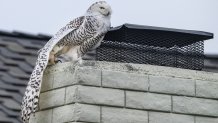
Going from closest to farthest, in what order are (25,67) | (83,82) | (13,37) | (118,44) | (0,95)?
(83,82), (118,44), (0,95), (25,67), (13,37)

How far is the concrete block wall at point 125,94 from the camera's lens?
22.1ft

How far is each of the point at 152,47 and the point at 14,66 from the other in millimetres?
2980

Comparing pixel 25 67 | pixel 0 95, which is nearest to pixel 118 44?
pixel 0 95

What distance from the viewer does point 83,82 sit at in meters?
6.77

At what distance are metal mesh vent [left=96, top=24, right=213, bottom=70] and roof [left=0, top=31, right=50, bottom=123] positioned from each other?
1.87m

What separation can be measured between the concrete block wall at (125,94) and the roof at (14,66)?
177cm

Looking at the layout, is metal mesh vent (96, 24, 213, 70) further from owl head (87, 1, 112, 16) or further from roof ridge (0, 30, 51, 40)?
roof ridge (0, 30, 51, 40)

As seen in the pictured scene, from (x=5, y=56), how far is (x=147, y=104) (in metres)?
3.54

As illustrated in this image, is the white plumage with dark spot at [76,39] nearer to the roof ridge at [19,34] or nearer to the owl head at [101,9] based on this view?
the owl head at [101,9]

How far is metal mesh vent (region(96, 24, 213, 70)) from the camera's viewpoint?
23.6 ft

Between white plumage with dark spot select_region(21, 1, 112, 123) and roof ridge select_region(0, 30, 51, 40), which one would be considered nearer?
white plumage with dark spot select_region(21, 1, 112, 123)

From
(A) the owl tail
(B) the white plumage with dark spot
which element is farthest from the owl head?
(A) the owl tail

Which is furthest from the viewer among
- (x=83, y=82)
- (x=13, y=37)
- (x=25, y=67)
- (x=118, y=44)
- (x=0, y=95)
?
(x=13, y=37)

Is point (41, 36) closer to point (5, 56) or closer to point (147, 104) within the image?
point (5, 56)
